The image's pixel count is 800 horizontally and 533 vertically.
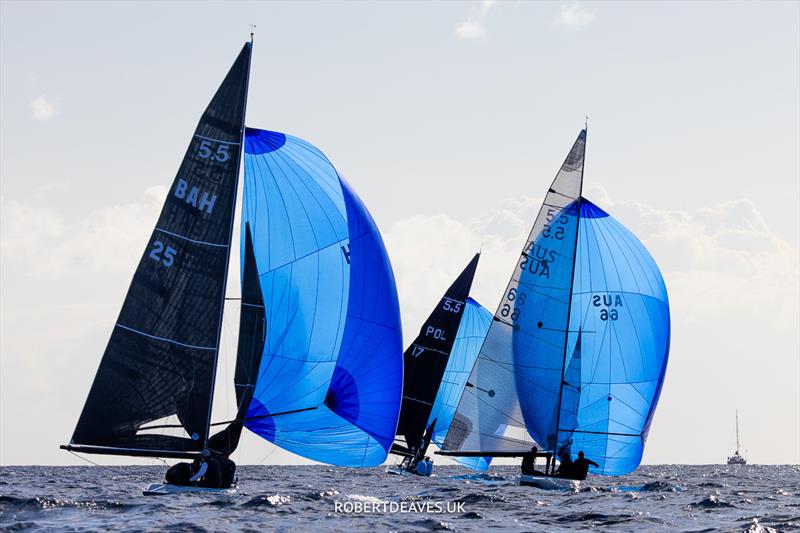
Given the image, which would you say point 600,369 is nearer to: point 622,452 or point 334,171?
point 622,452

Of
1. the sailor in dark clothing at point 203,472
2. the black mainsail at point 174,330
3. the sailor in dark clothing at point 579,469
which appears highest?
the black mainsail at point 174,330

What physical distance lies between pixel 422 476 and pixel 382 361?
22.5m

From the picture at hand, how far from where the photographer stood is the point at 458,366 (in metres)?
48.6

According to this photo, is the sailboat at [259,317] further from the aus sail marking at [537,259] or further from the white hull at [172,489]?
the aus sail marking at [537,259]

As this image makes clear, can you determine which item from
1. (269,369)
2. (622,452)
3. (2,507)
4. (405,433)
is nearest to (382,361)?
(269,369)

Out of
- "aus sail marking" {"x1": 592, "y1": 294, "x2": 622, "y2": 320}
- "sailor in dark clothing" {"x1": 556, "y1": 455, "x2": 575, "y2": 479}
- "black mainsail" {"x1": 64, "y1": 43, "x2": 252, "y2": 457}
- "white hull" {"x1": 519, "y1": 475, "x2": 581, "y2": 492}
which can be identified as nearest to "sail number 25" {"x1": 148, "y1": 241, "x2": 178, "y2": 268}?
"black mainsail" {"x1": 64, "y1": 43, "x2": 252, "y2": 457}

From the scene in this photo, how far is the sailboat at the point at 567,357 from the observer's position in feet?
127

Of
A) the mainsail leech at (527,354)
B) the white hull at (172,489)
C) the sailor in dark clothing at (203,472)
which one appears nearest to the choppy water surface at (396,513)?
the white hull at (172,489)

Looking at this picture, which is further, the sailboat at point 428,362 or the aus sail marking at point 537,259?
the sailboat at point 428,362

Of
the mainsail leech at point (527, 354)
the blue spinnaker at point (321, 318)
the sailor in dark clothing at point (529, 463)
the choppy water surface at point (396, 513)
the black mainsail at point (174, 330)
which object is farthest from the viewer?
the mainsail leech at point (527, 354)

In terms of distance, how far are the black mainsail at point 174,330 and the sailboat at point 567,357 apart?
15.7 meters

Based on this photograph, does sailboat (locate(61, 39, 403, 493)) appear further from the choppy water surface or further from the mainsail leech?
the mainsail leech

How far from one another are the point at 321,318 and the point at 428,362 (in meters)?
21.7

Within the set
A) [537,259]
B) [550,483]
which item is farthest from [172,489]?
[537,259]
